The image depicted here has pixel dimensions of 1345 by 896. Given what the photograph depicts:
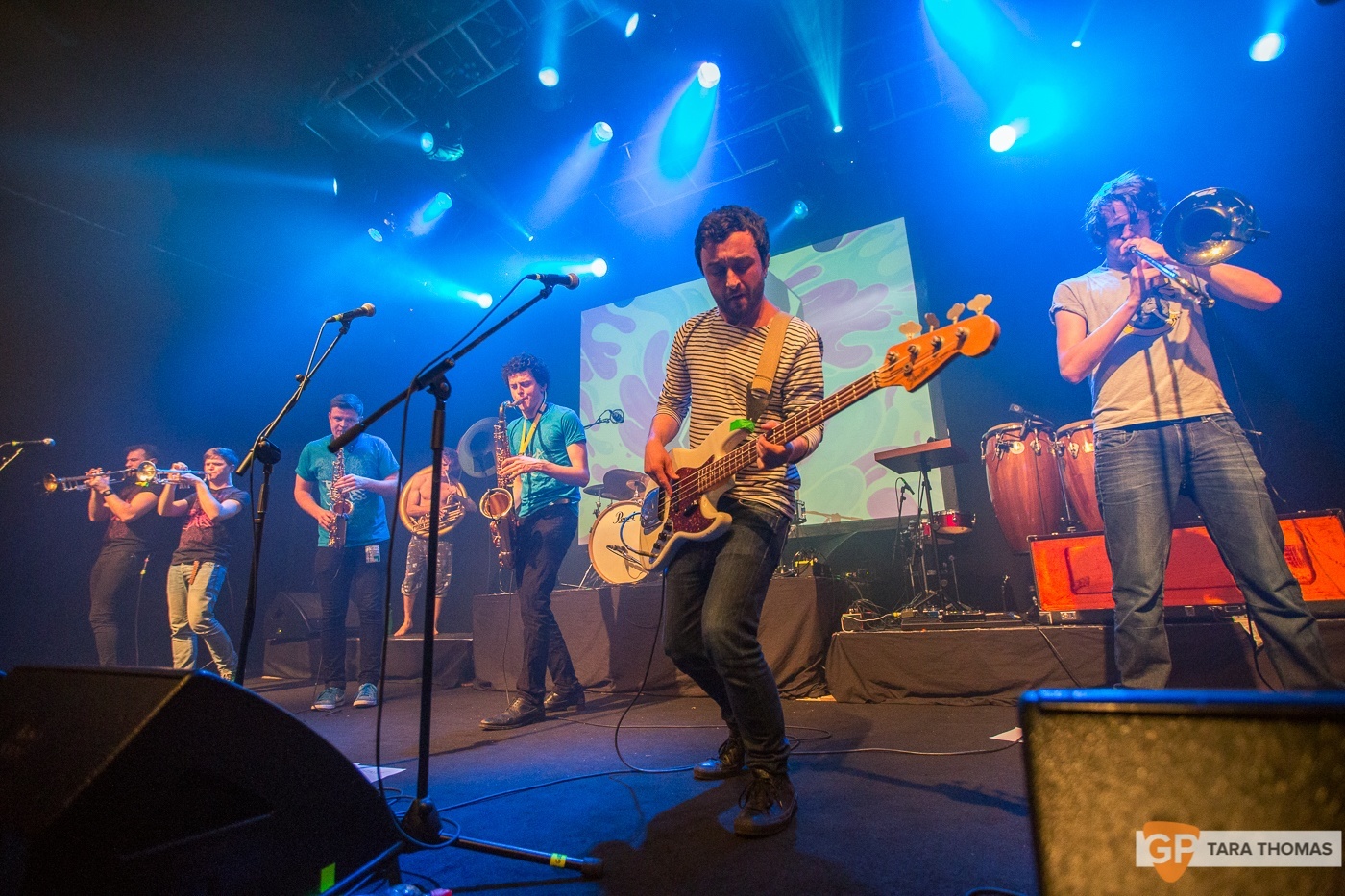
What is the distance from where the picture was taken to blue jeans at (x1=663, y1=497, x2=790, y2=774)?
226cm

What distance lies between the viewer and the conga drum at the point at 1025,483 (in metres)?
5.27

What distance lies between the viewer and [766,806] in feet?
6.97

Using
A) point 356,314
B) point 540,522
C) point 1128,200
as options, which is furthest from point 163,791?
point 1128,200

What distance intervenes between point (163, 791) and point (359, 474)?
4.76 meters

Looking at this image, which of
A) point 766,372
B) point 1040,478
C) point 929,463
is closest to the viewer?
point 766,372

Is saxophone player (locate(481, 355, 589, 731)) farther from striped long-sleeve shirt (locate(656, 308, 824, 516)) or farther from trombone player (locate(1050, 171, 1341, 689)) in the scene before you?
trombone player (locate(1050, 171, 1341, 689))

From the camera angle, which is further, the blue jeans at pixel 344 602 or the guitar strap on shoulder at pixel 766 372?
the blue jeans at pixel 344 602

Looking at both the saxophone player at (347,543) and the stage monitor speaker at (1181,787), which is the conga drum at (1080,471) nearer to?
the stage monitor speaker at (1181,787)

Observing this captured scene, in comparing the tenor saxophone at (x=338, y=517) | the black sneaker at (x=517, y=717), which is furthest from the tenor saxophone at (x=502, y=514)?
the tenor saxophone at (x=338, y=517)

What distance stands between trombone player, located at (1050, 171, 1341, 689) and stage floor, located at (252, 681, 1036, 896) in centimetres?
105

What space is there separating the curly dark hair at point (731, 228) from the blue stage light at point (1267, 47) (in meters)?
6.42

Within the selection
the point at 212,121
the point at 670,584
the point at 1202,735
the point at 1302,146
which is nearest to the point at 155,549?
the point at 212,121

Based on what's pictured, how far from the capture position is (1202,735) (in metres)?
0.77

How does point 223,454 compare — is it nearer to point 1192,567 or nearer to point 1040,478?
point 1040,478
